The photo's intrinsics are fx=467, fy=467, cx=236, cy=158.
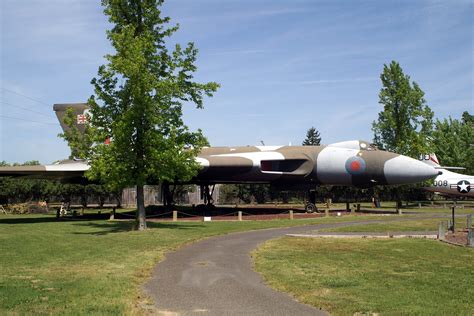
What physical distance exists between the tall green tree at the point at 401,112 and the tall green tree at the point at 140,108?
3090 cm

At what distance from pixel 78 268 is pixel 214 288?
4109mm

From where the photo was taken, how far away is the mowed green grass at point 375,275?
305 inches

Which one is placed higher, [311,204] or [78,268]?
[311,204]

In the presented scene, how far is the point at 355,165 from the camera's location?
3123cm

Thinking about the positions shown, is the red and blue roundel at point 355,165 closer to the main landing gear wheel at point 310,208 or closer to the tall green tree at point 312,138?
the main landing gear wheel at point 310,208

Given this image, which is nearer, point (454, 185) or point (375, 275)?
point (375, 275)

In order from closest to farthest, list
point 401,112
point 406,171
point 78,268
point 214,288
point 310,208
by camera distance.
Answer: point 214,288 → point 78,268 → point 406,171 → point 310,208 → point 401,112

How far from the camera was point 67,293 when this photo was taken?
28.2ft

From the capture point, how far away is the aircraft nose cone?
30172 millimetres

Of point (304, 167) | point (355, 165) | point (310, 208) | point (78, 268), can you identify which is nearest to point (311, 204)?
point (310, 208)

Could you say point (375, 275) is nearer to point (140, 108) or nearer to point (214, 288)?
point (214, 288)

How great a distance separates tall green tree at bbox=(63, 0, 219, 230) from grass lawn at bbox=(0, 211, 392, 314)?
311cm

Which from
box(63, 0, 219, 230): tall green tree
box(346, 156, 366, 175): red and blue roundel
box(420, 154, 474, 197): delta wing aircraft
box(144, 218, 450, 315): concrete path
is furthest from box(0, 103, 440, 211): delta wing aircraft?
box(420, 154, 474, 197): delta wing aircraft

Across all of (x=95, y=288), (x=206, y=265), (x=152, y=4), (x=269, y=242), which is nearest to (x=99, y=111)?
(x=152, y=4)
